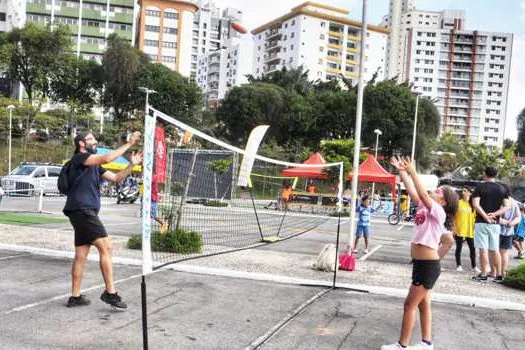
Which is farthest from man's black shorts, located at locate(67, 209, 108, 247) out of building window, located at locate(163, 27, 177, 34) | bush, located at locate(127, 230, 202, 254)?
building window, located at locate(163, 27, 177, 34)

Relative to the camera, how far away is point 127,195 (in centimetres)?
2900

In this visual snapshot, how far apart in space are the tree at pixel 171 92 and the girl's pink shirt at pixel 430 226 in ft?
202

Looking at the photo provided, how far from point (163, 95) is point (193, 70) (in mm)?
86024

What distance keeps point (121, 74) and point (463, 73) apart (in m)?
110

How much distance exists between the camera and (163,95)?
66.4m

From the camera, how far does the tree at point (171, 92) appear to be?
6550 centimetres

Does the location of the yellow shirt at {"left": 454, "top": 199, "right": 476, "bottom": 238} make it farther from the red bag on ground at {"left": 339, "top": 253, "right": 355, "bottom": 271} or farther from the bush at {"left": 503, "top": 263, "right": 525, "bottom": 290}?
the red bag on ground at {"left": 339, "top": 253, "right": 355, "bottom": 271}

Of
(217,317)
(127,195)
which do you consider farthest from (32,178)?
(217,317)

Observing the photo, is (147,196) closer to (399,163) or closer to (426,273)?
(399,163)

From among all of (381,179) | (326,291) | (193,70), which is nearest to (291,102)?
(381,179)

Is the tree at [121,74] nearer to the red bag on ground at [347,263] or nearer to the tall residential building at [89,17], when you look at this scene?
the tall residential building at [89,17]

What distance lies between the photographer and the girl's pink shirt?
5242mm

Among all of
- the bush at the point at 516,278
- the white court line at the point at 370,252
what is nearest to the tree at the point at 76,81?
the white court line at the point at 370,252

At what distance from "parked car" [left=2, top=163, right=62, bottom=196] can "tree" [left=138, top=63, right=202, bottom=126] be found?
3456cm
